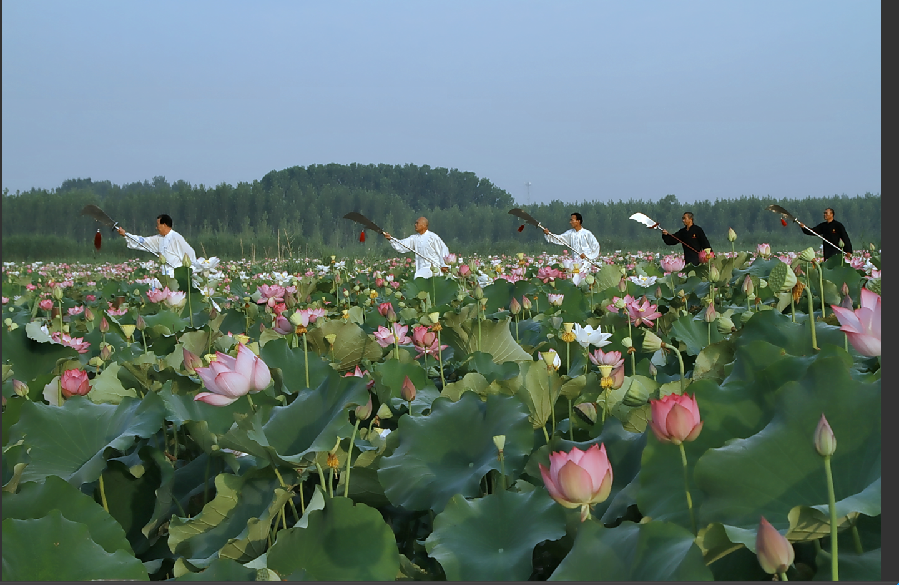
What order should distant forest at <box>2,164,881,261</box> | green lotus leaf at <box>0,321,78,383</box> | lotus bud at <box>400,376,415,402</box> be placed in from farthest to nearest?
distant forest at <box>2,164,881,261</box>, green lotus leaf at <box>0,321,78,383</box>, lotus bud at <box>400,376,415,402</box>

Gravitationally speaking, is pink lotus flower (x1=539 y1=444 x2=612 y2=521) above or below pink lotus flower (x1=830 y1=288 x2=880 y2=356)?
below

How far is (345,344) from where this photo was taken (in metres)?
1.74

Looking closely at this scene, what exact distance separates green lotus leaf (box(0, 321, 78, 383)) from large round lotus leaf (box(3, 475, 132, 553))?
3.80ft

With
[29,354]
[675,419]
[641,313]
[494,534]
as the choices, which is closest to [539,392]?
[494,534]

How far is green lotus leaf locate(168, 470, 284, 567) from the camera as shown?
894 millimetres

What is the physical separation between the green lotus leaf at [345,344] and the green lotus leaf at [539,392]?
2.17ft

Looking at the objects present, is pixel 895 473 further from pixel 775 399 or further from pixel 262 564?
pixel 262 564

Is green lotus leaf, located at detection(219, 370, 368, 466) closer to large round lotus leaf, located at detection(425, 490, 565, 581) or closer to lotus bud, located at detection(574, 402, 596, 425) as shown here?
Result: large round lotus leaf, located at detection(425, 490, 565, 581)

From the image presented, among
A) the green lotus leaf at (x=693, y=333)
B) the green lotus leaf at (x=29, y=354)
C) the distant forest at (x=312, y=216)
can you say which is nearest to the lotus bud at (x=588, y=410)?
the green lotus leaf at (x=693, y=333)

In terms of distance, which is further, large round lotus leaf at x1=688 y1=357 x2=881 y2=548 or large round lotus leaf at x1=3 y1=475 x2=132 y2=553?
large round lotus leaf at x1=3 y1=475 x2=132 y2=553

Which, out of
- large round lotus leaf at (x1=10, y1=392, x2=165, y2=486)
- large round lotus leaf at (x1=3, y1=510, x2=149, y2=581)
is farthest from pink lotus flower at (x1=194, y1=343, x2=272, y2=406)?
large round lotus leaf at (x1=3, y1=510, x2=149, y2=581)

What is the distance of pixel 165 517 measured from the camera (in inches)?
40.3

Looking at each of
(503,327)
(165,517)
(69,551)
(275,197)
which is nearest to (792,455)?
(69,551)

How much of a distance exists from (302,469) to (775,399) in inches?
25.0
